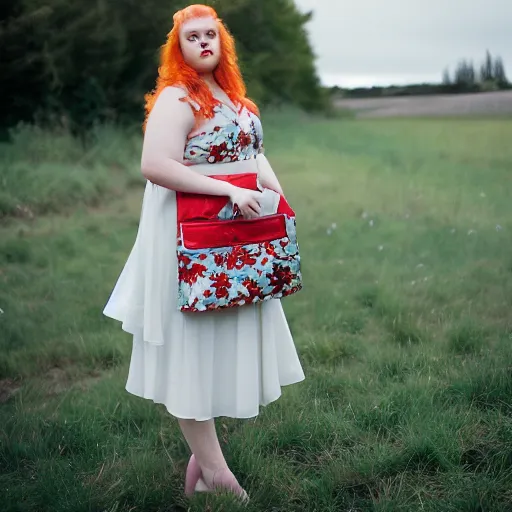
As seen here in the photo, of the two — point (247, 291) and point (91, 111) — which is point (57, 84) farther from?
point (247, 291)

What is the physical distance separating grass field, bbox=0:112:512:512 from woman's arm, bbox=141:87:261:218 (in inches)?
35.5

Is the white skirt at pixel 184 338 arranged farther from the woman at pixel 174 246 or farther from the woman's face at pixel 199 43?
the woman's face at pixel 199 43

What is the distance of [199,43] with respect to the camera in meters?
2.06

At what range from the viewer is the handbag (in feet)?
6.55

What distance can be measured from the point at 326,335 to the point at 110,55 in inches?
179

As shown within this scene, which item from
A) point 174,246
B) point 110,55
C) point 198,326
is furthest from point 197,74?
point 110,55

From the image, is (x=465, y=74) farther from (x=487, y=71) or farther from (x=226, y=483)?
(x=226, y=483)

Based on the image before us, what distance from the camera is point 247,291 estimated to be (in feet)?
6.66

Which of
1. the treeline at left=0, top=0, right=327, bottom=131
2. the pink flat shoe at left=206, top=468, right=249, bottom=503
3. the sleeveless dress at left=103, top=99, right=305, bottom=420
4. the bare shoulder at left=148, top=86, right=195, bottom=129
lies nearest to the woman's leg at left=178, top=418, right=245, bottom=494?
the pink flat shoe at left=206, top=468, right=249, bottom=503

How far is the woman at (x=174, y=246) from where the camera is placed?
1991mm

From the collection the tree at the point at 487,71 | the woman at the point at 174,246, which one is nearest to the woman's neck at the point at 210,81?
the woman at the point at 174,246

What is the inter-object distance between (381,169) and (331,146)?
1.50 feet

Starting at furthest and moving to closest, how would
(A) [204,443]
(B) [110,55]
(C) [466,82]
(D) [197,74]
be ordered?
(B) [110,55], (C) [466,82], (A) [204,443], (D) [197,74]

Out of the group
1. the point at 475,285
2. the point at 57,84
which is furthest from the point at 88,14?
the point at 475,285
